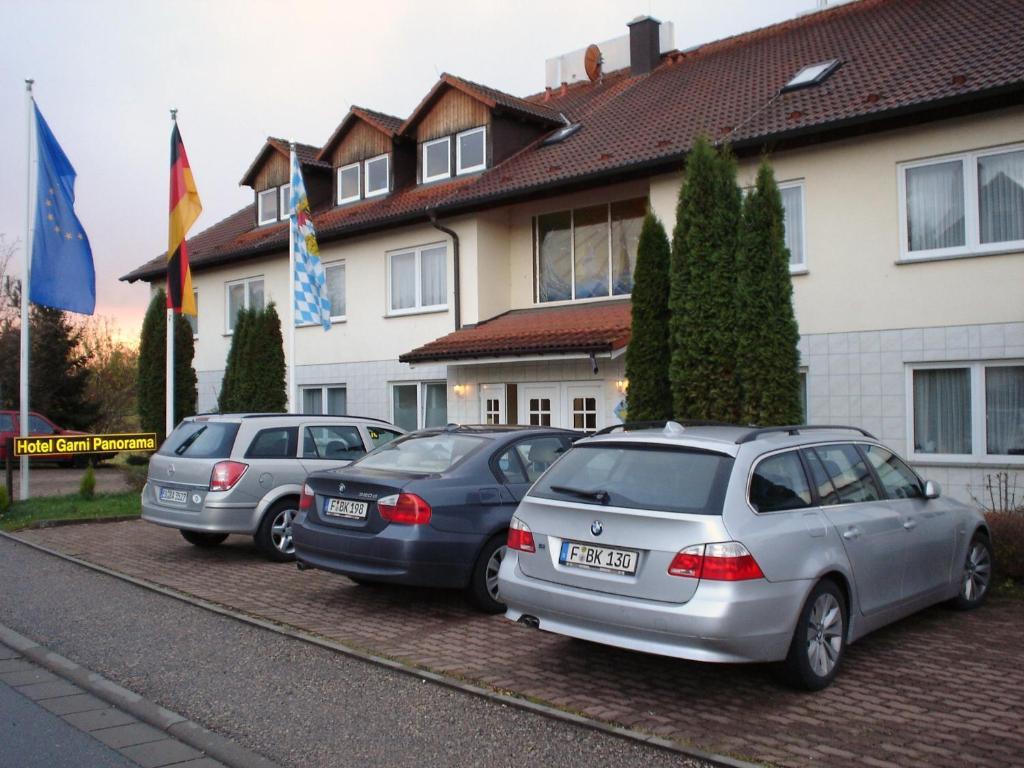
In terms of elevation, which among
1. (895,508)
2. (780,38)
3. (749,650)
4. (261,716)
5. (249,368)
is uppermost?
(780,38)

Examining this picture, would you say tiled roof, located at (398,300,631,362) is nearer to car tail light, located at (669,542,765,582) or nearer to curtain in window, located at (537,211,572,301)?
curtain in window, located at (537,211,572,301)

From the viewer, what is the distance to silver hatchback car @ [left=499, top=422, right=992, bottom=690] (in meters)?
5.23

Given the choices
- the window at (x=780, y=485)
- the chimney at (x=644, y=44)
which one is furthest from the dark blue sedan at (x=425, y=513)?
the chimney at (x=644, y=44)

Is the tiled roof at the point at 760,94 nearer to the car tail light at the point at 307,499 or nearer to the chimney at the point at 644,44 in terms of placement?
the chimney at the point at 644,44

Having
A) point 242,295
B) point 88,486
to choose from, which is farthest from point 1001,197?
point 242,295

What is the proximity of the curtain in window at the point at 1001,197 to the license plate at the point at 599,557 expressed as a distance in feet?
29.6

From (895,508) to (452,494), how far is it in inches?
132

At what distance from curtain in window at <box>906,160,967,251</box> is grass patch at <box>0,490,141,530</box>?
1217 cm

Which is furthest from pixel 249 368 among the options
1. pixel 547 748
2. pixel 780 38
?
pixel 547 748

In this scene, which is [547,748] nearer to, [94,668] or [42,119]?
[94,668]

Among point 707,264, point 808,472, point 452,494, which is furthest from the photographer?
point 707,264

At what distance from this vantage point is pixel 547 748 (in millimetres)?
4832

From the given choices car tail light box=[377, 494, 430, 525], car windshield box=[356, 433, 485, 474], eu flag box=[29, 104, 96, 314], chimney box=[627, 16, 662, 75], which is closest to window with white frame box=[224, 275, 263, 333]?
eu flag box=[29, 104, 96, 314]

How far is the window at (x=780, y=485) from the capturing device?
18.5 ft
